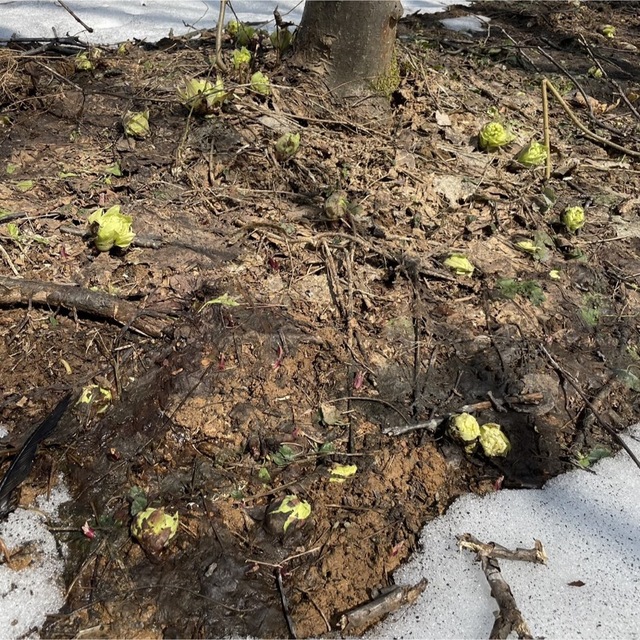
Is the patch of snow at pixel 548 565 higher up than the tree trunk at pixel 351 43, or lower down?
lower down

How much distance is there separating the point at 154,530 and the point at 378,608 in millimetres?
697

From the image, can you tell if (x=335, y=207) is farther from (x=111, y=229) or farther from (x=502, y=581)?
(x=502, y=581)

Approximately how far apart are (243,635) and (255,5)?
221 inches

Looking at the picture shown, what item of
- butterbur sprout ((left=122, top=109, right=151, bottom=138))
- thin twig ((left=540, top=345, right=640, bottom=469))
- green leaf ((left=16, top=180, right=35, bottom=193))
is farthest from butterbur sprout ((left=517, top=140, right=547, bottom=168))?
green leaf ((left=16, top=180, right=35, bottom=193))

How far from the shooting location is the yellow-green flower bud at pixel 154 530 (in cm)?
168

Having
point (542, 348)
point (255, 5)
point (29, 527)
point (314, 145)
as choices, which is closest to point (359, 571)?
point (29, 527)

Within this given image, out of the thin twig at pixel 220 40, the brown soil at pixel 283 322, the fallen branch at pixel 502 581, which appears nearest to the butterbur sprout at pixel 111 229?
the brown soil at pixel 283 322

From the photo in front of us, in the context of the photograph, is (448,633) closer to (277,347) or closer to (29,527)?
(277,347)

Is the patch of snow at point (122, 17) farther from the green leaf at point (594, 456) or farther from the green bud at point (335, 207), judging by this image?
the green leaf at point (594, 456)

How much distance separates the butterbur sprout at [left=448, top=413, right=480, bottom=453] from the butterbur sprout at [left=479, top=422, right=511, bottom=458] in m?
0.03

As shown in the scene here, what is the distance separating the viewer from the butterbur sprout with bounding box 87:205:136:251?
7.91 ft

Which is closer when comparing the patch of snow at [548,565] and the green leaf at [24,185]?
the patch of snow at [548,565]

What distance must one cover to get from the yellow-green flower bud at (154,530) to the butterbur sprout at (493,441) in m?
1.09

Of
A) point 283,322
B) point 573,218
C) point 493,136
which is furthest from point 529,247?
point 283,322
